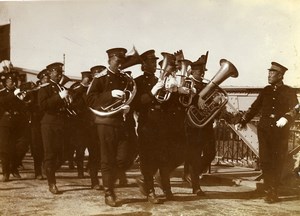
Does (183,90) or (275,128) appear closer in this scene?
(183,90)

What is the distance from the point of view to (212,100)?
6844mm

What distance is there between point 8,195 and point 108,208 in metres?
1.80

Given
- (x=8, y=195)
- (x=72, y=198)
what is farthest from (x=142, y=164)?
(x=8, y=195)

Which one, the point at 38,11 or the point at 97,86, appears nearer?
the point at 97,86

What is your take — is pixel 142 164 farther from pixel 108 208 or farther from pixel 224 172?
pixel 224 172

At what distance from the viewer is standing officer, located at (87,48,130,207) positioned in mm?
5895

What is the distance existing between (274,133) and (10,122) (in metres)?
4.91

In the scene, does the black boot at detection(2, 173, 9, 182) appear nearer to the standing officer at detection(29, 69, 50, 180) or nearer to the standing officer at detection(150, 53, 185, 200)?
the standing officer at detection(29, 69, 50, 180)

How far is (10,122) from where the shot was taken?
26.1 feet

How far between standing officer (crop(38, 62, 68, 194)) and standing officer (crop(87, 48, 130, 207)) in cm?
82

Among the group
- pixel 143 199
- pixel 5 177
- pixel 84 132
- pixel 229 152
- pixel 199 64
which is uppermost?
pixel 199 64

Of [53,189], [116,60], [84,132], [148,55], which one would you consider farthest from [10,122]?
[148,55]

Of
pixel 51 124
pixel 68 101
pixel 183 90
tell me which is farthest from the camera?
pixel 68 101

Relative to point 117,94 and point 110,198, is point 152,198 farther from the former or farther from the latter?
point 117,94
